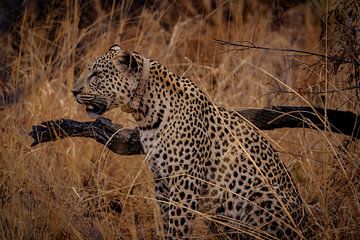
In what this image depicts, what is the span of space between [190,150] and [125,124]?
8.06ft

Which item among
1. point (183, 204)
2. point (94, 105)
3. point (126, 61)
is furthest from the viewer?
point (94, 105)

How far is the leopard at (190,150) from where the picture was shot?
5199 mm

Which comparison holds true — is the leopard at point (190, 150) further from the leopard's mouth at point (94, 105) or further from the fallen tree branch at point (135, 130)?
the fallen tree branch at point (135, 130)

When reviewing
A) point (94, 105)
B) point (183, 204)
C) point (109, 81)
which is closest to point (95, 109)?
point (94, 105)

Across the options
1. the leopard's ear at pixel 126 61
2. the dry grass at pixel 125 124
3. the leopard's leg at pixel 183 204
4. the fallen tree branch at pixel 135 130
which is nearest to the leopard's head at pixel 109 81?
the leopard's ear at pixel 126 61

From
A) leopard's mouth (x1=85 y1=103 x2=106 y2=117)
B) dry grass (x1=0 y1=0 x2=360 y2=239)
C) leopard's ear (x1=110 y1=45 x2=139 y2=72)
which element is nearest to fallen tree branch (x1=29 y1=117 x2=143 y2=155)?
dry grass (x1=0 y1=0 x2=360 y2=239)

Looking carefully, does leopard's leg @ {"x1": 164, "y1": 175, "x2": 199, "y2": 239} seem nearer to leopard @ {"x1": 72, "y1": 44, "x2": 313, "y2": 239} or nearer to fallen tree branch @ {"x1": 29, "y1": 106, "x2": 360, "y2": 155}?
leopard @ {"x1": 72, "y1": 44, "x2": 313, "y2": 239}

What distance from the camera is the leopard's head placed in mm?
5395

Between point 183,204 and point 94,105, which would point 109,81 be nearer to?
point 94,105

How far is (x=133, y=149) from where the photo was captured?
5.96 m

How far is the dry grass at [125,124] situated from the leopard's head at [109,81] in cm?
41

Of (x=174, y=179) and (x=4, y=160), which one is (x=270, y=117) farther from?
(x=4, y=160)

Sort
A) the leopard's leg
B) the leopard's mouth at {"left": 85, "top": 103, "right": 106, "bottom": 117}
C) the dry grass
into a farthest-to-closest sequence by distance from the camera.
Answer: the leopard's mouth at {"left": 85, "top": 103, "right": 106, "bottom": 117} < the leopard's leg < the dry grass

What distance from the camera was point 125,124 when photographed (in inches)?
299
